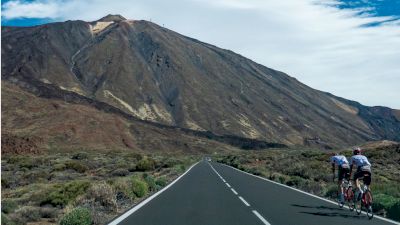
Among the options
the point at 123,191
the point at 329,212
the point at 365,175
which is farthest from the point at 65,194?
the point at 365,175

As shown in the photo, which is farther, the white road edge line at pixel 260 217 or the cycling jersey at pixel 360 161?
the cycling jersey at pixel 360 161

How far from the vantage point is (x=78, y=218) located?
11102 mm

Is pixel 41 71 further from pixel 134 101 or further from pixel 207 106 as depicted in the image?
pixel 207 106

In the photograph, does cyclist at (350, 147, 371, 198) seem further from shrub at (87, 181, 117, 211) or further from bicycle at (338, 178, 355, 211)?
shrub at (87, 181, 117, 211)

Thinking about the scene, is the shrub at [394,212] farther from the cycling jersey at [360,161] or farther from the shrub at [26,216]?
the shrub at [26,216]

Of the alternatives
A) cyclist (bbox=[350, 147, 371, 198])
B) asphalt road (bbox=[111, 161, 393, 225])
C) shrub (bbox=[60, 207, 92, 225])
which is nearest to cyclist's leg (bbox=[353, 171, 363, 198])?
cyclist (bbox=[350, 147, 371, 198])

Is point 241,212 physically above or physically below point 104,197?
above

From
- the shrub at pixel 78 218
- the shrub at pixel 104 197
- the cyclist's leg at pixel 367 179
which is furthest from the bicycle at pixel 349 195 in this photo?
the shrub at pixel 78 218

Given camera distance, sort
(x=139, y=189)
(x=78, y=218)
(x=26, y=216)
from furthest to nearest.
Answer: (x=139, y=189), (x=26, y=216), (x=78, y=218)

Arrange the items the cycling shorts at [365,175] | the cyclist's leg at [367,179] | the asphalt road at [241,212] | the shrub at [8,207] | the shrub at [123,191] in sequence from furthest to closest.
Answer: the shrub at [123,191]
the shrub at [8,207]
the cycling shorts at [365,175]
the cyclist's leg at [367,179]
the asphalt road at [241,212]

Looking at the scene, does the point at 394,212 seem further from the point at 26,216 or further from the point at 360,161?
the point at 26,216

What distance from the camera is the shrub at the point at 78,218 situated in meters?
11.0

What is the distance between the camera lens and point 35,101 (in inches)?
5079

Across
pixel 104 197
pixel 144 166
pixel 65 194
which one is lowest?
pixel 144 166
